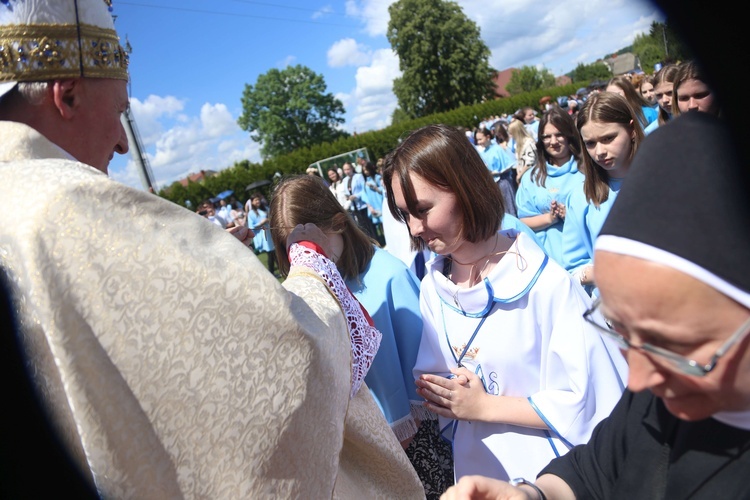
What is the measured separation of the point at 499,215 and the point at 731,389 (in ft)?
4.26

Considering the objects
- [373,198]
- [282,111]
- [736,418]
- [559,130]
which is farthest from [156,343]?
[282,111]

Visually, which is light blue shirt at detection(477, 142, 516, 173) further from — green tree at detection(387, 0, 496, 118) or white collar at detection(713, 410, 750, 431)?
green tree at detection(387, 0, 496, 118)

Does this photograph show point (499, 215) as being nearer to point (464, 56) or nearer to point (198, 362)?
point (198, 362)

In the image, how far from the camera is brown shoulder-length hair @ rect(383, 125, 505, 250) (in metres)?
2.00

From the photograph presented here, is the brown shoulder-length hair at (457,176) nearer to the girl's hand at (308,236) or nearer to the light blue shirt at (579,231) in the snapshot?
the girl's hand at (308,236)

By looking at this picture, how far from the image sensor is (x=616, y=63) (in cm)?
7525

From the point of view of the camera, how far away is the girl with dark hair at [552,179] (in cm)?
411

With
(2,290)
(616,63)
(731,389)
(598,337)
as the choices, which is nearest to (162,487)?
(2,290)

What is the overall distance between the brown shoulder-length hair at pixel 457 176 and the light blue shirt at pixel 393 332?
54 centimetres

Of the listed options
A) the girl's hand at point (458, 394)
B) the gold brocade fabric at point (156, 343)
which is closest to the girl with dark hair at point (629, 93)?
the girl's hand at point (458, 394)

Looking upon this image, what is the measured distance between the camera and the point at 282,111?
5912cm

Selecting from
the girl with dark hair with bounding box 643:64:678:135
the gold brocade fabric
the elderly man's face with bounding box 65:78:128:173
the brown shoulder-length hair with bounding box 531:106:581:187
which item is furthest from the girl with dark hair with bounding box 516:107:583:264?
Answer: the elderly man's face with bounding box 65:78:128:173

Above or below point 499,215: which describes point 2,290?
above

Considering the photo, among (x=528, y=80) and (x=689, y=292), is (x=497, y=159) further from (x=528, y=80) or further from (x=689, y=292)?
(x=528, y=80)
